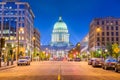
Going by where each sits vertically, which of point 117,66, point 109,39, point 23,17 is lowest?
point 117,66

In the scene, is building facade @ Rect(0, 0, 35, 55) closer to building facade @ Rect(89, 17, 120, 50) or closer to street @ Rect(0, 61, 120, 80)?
building facade @ Rect(89, 17, 120, 50)

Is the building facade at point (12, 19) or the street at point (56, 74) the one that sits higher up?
the building facade at point (12, 19)

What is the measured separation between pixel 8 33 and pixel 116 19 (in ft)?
190

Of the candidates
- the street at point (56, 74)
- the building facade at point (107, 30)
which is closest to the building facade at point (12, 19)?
the building facade at point (107, 30)

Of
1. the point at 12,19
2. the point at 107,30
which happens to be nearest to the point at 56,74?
the point at 107,30

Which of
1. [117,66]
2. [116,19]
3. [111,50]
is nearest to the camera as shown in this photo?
[117,66]

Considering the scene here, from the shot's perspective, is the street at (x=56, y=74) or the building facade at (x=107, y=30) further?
the building facade at (x=107, y=30)

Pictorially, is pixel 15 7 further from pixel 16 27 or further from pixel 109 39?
pixel 109 39

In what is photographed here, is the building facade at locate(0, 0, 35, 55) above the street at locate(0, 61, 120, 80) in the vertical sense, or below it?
above

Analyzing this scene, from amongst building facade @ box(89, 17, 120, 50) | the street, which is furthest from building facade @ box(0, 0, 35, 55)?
the street

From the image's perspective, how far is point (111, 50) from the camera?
103562mm

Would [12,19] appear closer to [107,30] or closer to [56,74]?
[107,30]

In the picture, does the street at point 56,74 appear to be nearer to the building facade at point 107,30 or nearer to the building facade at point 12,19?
the building facade at point 107,30

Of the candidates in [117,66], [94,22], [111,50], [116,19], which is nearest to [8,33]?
[94,22]
